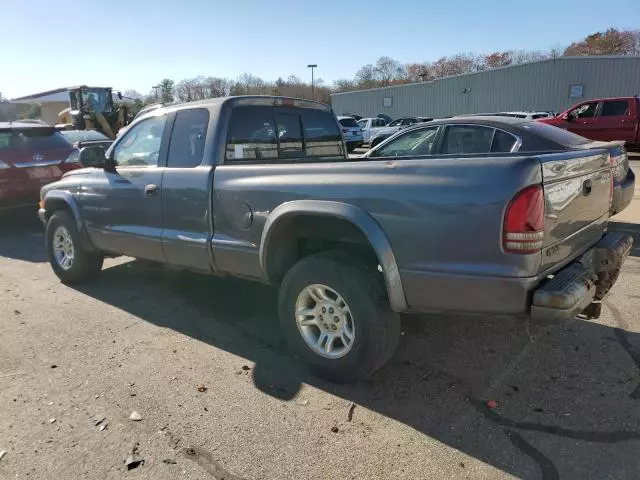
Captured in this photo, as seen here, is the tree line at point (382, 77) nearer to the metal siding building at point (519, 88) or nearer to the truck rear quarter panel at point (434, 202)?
the metal siding building at point (519, 88)

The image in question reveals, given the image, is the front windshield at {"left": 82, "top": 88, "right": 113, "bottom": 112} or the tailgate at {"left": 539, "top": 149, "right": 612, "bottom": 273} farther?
the front windshield at {"left": 82, "top": 88, "right": 113, "bottom": 112}

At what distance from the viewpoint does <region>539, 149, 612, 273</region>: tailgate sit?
110 inches

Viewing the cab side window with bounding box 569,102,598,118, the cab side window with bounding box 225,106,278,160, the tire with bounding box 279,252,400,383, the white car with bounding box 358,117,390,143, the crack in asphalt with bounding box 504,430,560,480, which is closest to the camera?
the crack in asphalt with bounding box 504,430,560,480

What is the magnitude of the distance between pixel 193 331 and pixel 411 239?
2403 millimetres

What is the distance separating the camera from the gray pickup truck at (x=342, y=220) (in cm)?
274

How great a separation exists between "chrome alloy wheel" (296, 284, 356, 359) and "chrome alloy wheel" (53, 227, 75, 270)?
3458 millimetres

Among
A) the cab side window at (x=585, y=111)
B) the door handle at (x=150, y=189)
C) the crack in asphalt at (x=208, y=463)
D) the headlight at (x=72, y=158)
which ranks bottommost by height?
the crack in asphalt at (x=208, y=463)

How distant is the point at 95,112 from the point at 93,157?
20382 millimetres

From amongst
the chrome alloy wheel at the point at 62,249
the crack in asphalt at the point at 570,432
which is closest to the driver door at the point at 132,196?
the chrome alloy wheel at the point at 62,249

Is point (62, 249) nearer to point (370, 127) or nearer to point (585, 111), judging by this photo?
point (585, 111)

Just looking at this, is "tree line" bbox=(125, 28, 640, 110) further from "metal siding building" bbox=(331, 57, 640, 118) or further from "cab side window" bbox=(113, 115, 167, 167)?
"cab side window" bbox=(113, 115, 167, 167)

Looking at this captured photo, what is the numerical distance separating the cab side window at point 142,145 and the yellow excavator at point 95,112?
58.7ft

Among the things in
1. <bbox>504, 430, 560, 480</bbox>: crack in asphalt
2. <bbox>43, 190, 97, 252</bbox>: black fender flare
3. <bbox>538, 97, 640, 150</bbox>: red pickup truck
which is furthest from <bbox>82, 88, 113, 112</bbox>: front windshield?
<bbox>504, 430, 560, 480</bbox>: crack in asphalt

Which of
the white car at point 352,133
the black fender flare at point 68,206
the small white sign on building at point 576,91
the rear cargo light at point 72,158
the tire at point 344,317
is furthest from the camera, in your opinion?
the small white sign on building at point 576,91
